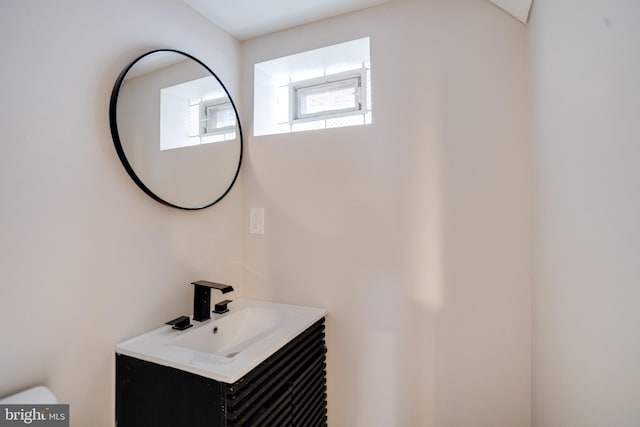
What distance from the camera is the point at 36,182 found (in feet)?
2.99

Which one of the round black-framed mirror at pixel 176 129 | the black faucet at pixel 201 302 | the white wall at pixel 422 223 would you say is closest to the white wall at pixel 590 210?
the white wall at pixel 422 223

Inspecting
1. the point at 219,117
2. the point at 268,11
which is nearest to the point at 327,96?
Result: the point at 268,11

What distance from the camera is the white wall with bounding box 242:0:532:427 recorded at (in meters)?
1.24

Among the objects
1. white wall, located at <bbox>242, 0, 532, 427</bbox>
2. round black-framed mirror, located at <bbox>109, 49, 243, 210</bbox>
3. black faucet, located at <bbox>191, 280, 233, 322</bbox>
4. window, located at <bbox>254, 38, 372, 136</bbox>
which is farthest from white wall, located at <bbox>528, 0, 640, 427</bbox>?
round black-framed mirror, located at <bbox>109, 49, 243, 210</bbox>

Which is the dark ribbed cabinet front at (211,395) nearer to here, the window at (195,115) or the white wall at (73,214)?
the white wall at (73,214)

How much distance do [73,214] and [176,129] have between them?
570 millimetres

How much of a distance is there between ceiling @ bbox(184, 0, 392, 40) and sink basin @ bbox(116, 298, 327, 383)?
5.17 ft

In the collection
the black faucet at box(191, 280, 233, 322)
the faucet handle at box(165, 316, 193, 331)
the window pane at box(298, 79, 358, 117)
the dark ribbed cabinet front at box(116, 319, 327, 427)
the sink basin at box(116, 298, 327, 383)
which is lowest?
the dark ribbed cabinet front at box(116, 319, 327, 427)

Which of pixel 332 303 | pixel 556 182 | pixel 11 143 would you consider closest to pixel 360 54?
pixel 556 182

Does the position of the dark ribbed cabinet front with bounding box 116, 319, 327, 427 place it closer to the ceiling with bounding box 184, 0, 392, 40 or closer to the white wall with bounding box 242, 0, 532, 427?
the white wall with bounding box 242, 0, 532, 427

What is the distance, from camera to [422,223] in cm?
137

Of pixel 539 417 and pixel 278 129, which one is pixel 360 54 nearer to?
pixel 278 129

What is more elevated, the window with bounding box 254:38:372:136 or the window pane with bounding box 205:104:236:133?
the window with bounding box 254:38:372:136

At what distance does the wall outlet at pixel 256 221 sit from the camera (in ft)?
5.67
